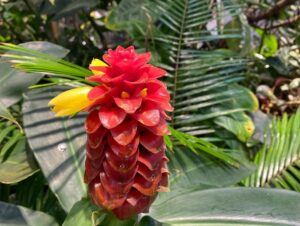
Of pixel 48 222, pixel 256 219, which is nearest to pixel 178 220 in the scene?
pixel 256 219

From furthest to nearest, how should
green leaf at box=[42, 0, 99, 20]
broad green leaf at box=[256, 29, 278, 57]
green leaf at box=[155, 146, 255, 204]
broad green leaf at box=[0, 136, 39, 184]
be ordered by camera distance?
1. broad green leaf at box=[256, 29, 278, 57]
2. green leaf at box=[42, 0, 99, 20]
3. green leaf at box=[155, 146, 255, 204]
4. broad green leaf at box=[0, 136, 39, 184]

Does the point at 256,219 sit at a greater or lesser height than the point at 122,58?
lesser

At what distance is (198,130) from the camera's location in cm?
125

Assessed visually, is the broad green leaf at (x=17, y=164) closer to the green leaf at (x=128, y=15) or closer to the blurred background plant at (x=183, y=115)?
the blurred background plant at (x=183, y=115)

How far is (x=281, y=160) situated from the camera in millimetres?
1131

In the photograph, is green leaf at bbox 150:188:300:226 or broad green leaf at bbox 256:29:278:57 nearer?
green leaf at bbox 150:188:300:226

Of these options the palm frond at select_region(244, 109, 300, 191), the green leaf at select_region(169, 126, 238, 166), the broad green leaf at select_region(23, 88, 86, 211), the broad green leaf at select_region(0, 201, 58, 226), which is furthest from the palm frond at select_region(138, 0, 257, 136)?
the broad green leaf at select_region(0, 201, 58, 226)

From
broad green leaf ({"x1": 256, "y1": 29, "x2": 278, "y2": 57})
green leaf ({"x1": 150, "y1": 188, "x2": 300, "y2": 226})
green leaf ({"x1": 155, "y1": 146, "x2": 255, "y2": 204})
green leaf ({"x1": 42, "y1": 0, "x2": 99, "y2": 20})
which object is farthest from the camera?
broad green leaf ({"x1": 256, "y1": 29, "x2": 278, "y2": 57})

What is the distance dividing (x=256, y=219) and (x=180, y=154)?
1.11 feet

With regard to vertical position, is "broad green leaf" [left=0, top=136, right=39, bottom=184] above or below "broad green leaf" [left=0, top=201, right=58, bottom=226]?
above

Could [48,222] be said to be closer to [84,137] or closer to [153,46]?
[84,137]

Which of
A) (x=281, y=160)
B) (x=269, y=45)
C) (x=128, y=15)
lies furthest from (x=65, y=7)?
(x=269, y=45)

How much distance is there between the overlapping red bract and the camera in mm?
551

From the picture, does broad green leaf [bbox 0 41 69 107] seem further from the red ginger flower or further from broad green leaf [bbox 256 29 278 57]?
broad green leaf [bbox 256 29 278 57]
